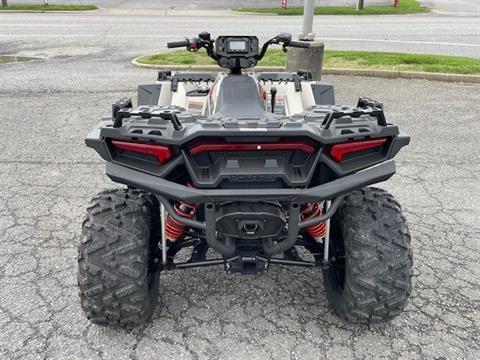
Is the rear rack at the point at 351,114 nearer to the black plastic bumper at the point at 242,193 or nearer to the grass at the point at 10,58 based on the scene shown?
the black plastic bumper at the point at 242,193

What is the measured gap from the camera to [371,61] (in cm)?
1066

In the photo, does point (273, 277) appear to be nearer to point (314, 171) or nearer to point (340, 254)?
point (340, 254)

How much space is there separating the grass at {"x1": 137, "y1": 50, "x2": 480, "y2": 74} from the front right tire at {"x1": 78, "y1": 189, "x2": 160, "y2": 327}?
793cm

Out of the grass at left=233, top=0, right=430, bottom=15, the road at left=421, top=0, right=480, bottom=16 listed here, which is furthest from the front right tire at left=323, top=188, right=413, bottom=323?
the road at left=421, top=0, right=480, bottom=16

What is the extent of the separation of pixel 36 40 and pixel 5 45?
97 cm

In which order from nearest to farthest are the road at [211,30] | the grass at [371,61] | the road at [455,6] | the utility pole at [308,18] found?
the utility pole at [308,18], the grass at [371,61], the road at [211,30], the road at [455,6]

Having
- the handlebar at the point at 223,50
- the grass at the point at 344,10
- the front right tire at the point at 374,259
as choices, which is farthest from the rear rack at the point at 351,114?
the grass at the point at 344,10

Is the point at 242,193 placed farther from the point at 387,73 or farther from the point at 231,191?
the point at 387,73

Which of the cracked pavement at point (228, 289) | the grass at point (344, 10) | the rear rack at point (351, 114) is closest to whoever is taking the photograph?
the rear rack at point (351, 114)

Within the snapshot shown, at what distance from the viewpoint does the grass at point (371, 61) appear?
10125 millimetres

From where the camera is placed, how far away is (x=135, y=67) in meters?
10.9

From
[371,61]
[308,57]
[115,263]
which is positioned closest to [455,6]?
[371,61]

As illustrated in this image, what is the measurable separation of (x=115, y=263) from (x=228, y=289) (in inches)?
38.2

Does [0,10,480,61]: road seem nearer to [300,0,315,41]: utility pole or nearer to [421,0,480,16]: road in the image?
[421,0,480,16]: road
